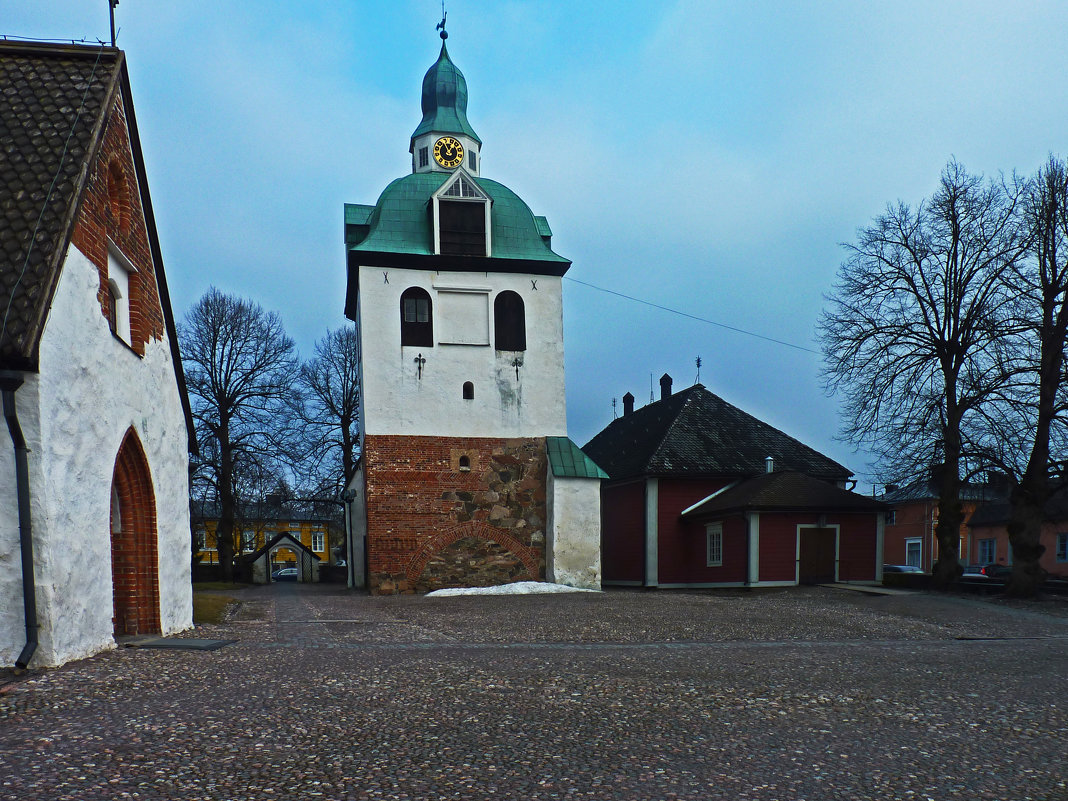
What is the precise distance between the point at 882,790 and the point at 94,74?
33.6 feet

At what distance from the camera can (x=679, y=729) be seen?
18.8 ft

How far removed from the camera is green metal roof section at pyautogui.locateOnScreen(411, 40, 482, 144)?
26.5 metres

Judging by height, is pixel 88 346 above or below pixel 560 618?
above

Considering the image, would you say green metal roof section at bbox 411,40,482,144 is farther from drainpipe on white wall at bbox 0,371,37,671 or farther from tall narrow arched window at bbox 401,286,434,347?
drainpipe on white wall at bbox 0,371,37,671

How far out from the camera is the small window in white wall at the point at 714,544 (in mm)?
26422

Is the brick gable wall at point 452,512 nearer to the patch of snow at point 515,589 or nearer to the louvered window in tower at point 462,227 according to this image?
the patch of snow at point 515,589

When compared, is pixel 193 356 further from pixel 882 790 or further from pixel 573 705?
pixel 882 790

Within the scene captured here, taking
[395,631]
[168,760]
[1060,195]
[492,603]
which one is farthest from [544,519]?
[168,760]

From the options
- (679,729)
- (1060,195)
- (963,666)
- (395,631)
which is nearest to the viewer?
(679,729)

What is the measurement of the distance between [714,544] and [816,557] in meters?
2.96

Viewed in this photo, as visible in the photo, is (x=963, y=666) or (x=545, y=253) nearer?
(x=963, y=666)

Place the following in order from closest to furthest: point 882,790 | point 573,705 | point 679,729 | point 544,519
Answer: point 882,790
point 679,729
point 573,705
point 544,519

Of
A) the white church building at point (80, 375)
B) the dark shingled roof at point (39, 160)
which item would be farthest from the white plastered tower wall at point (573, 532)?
the dark shingled roof at point (39, 160)

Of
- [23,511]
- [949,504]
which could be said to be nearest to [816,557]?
[949,504]
